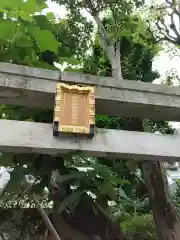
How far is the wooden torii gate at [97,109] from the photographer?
2.41m

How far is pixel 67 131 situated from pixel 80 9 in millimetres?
3209

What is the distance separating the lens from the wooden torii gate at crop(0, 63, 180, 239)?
94.8 inches

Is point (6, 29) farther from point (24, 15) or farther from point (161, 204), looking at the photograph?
point (161, 204)

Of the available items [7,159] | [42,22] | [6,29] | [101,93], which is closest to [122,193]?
[7,159]

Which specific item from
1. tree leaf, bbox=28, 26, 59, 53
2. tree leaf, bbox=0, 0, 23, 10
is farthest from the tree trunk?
tree leaf, bbox=0, 0, 23, 10

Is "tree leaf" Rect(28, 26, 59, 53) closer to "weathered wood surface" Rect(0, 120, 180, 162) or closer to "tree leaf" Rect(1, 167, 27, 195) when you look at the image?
"weathered wood surface" Rect(0, 120, 180, 162)

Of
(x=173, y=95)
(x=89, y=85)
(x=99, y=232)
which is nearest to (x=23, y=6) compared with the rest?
(x=89, y=85)

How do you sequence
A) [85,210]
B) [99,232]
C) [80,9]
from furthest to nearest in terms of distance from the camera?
1. [80,9]
2. [99,232]
3. [85,210]

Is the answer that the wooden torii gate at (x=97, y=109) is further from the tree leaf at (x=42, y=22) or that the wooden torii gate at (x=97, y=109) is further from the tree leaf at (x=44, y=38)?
the tree leaf at (x=42, y=22)

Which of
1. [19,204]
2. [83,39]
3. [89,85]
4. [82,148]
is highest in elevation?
[83,39]

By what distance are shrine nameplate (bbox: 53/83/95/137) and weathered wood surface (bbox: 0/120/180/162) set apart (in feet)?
0.31

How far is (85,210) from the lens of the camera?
3.22 meters

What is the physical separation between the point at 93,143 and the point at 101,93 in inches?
20.0

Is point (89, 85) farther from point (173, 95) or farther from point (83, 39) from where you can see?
point (83, 39)
